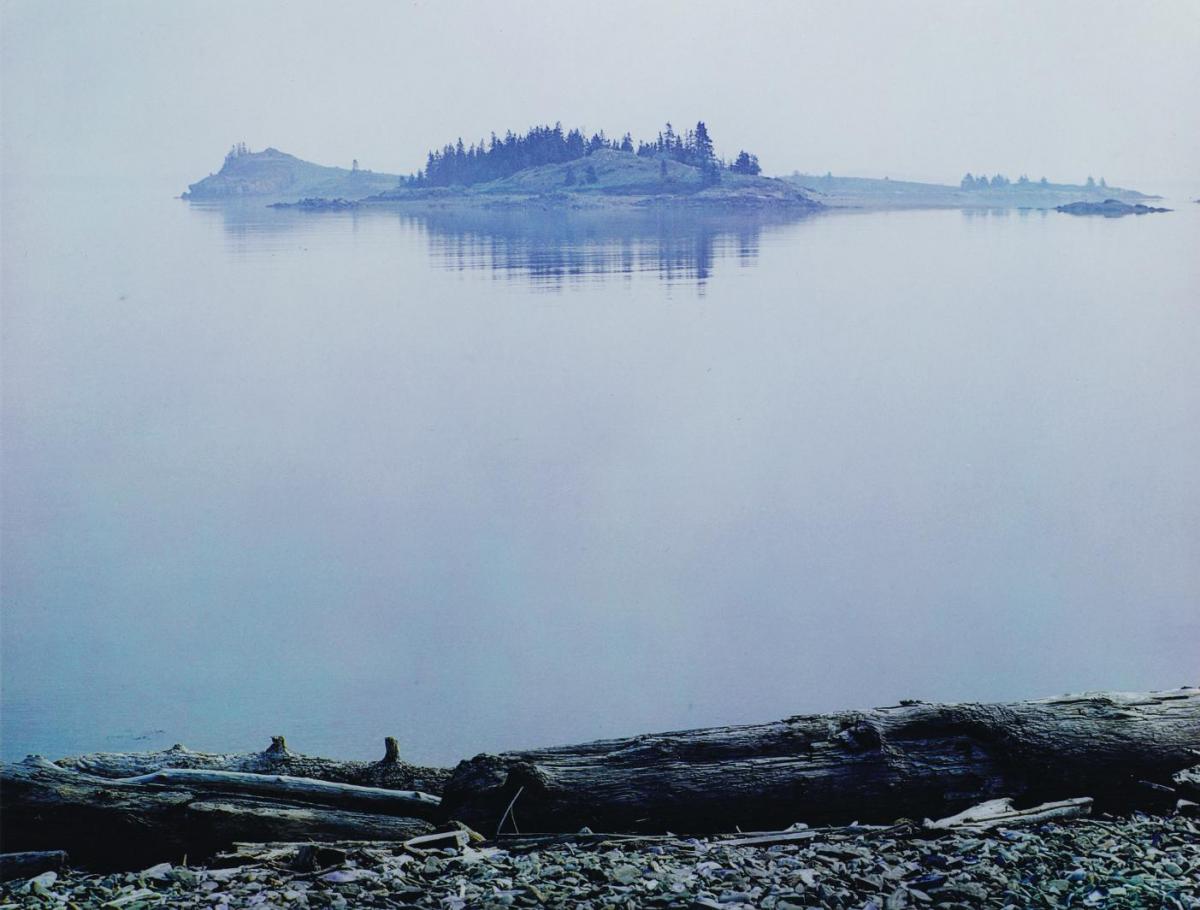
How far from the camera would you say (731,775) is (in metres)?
3.49

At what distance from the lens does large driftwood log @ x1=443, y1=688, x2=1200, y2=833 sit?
345cm

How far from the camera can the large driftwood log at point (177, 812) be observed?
3439 millimetres

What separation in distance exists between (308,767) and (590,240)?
14.7 meters

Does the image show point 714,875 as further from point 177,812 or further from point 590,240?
point 590,240

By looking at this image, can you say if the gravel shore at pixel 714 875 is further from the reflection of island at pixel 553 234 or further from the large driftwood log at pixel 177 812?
Result: the reflection of island at pixel 553 234

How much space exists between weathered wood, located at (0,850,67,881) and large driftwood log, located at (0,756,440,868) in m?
0.12

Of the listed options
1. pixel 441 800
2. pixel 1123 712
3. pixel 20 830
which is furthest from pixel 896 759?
pixel 20 830

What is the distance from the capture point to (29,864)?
334 cm

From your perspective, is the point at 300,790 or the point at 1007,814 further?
the point at 300,790

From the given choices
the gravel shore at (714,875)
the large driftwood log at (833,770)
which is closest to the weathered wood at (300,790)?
the large driftwood log at (833,770)

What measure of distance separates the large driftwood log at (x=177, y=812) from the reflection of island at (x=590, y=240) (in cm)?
1147

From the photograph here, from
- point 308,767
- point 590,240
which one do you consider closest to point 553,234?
point 590,240

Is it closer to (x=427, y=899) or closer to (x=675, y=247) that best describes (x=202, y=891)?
(x=427, y=899)

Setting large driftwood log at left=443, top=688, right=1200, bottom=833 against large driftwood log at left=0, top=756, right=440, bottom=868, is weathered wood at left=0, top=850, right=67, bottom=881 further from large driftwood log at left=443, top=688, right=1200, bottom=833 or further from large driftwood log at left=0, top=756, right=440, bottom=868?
large driftwood log at left=443, top=688, right=1200, bottom=833
